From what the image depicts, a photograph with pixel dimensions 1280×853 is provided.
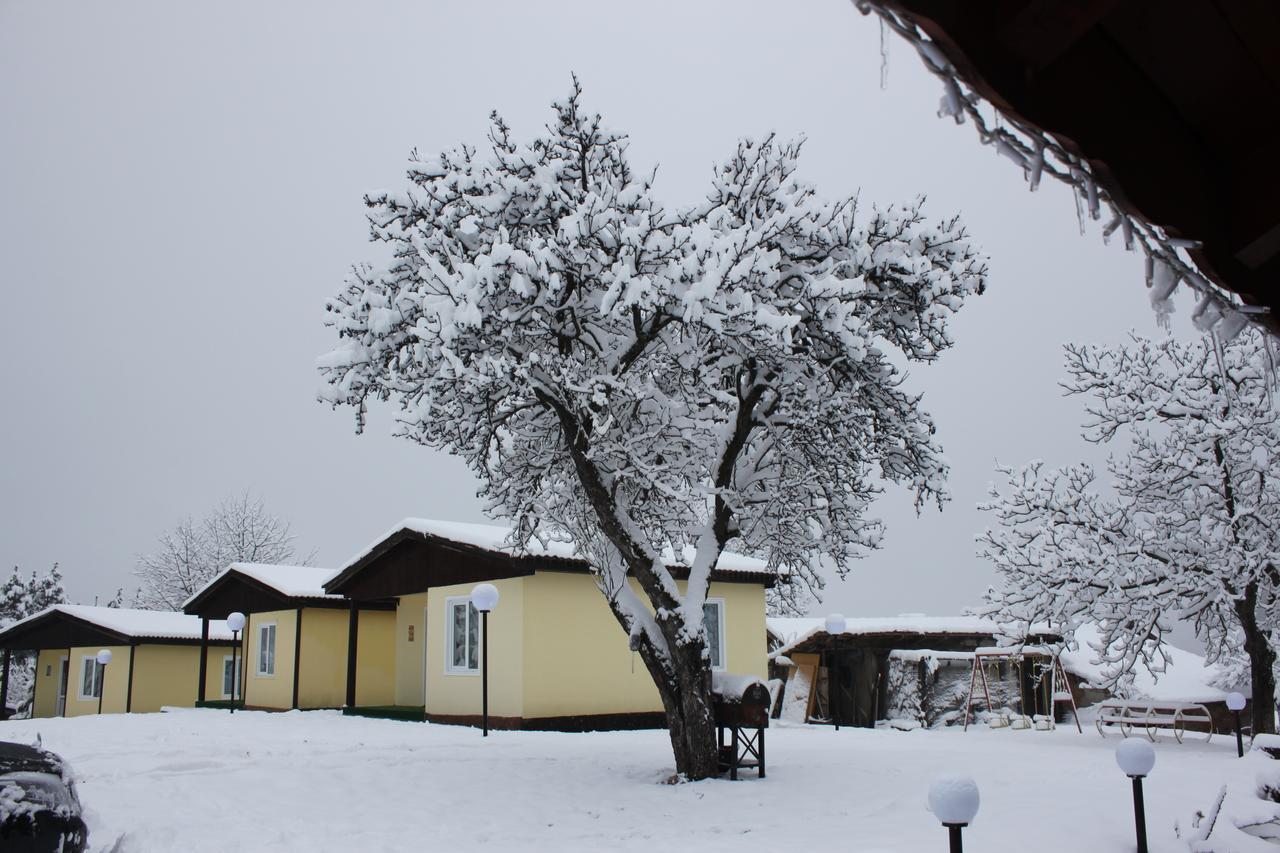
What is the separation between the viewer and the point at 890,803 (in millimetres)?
8734

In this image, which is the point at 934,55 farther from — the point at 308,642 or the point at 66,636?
the point at 66,636

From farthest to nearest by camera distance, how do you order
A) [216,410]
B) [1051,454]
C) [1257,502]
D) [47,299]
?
[47,299] → [216,410] → [1051,454] → [1257,502]

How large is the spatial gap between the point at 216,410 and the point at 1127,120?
155 metres

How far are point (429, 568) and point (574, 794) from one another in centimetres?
1010

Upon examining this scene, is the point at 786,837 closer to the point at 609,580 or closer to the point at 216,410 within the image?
the point at 609,580

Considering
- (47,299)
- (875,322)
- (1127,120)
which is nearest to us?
(1127,120)

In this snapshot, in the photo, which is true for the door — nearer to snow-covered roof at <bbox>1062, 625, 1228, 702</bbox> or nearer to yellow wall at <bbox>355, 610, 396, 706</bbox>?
yellow wall at <bbox>355, 610, 396, 706</bbox>

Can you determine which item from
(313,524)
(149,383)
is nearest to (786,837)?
(313,524)

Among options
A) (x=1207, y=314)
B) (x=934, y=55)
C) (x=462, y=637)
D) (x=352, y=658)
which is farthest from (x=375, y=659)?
(x=934, y=55)

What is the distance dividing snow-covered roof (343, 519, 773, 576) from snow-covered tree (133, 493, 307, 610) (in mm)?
30385

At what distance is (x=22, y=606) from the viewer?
45500mm

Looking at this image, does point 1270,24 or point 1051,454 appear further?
point 1051,454

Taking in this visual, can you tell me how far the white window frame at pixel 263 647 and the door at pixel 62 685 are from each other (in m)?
13.9

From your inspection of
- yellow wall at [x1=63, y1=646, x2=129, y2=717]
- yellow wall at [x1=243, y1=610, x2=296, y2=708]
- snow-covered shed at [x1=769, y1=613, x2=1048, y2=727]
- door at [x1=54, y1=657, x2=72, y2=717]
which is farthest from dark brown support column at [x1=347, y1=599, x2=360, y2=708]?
door at [x1=54, y1=657, x2=72, y2=717]
